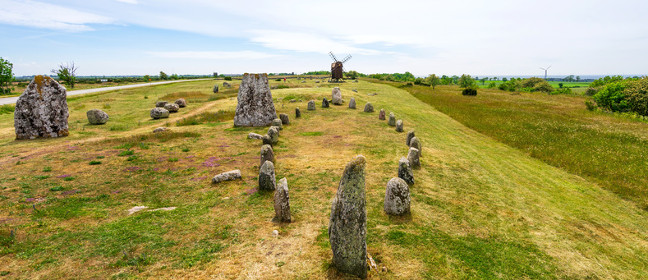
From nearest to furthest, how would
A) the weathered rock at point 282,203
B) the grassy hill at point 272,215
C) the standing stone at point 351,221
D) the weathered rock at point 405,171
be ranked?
the standing stone at point 351,221
the grassy hill at point 272,215
the weathered rock at point 282,203
the weathered rock at point 405,171

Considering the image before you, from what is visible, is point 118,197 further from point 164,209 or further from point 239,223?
point 239,223

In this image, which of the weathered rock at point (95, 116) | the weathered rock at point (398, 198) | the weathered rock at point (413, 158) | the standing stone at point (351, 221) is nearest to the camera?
the standing stone at point (351, 221)

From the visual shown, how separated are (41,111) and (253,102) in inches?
604

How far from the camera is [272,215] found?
10125 mm

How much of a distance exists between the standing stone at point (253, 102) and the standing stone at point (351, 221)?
20.1 m

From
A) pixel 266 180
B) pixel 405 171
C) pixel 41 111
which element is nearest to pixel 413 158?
pixel 405 171

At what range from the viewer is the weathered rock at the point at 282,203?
9383 millimetres

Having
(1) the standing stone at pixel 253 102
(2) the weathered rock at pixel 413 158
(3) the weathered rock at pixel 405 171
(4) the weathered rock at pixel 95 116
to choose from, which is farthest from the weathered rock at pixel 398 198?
(4) the weathered rock at pixel 95 116

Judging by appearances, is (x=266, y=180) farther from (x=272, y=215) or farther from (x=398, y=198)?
(x=398, y=198)

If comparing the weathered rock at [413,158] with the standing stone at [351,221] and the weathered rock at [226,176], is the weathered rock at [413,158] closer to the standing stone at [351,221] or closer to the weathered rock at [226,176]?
the weathered rock at [226,176]

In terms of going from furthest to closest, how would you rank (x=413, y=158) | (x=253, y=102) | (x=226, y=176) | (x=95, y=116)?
1. (x=95, y=116)
2. (x=253, y=102)
3. (x=413, y=158)
4. (x=226, y=176)

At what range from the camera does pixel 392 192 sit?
10.3 m

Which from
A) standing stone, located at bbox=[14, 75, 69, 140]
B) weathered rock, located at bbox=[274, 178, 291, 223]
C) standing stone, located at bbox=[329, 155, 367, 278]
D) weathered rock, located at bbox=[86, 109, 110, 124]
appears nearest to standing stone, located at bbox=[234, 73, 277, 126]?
standing stone, located at bbox=[14, 75, 69, 140]

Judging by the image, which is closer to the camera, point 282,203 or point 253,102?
point 282,203
